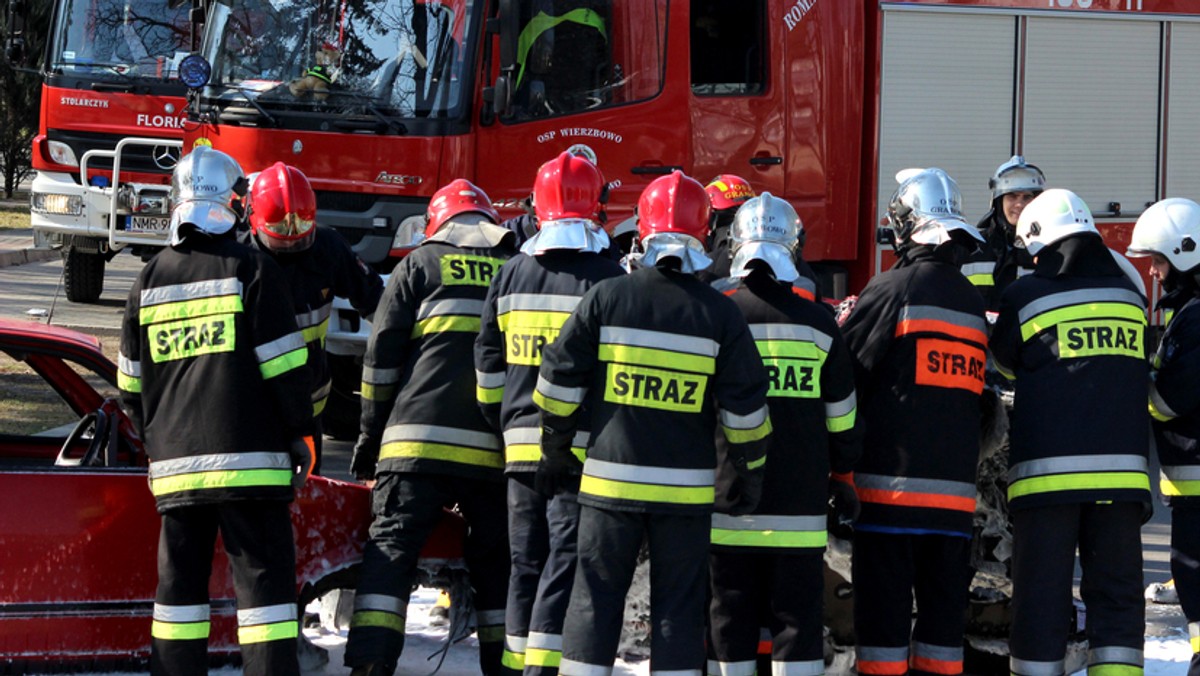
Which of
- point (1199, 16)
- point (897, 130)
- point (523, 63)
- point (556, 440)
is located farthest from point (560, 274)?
point (1199, 16)

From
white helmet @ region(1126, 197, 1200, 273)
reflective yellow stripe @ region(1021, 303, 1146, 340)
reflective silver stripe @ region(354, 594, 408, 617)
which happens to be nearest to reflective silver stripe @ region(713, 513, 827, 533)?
reflective yellow stripe @ region(1021, 303, 1146, 340)

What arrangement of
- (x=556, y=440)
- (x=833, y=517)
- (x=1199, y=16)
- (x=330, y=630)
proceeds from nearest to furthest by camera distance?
(x=556, y=440) → (x=833, y=517) → (x=330, y=630) → (x=1199, y=16)

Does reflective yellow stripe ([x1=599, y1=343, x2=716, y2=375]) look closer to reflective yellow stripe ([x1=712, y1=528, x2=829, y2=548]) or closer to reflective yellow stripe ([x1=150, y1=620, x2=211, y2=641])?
reflective yellow stripe ([x1=712, y1=528, x2=829, y2=548])

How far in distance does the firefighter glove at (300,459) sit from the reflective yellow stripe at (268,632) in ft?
1.44

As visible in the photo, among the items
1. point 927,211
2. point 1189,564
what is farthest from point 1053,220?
point 1189,564

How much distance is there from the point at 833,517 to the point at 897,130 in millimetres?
4435

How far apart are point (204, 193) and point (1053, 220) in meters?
2.75

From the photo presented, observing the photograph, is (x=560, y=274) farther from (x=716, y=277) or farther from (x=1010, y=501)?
(x=1010, y=501)

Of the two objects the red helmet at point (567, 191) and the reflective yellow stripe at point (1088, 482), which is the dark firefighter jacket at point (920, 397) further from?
the red helmet at point (567, 191)

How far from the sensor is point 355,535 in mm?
5094

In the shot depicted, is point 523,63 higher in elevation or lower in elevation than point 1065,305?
higher

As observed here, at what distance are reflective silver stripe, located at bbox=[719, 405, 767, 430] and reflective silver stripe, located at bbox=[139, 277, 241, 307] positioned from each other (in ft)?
4.99

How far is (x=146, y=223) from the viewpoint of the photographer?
11.9 meters

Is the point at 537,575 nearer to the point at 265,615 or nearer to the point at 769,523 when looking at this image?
the point at 769,523
